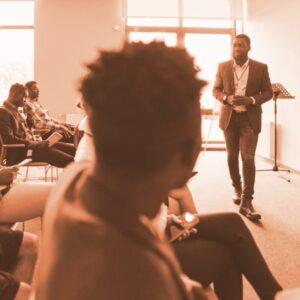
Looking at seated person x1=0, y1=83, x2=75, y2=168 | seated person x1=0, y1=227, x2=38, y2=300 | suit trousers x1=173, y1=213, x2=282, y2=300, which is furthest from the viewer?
seated person x1=0, y1=83, x2=75, y2=168

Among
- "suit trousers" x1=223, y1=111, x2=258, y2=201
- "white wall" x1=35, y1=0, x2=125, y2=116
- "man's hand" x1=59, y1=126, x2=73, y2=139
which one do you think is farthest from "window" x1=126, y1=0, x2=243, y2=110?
"suit trousers" x1=223, y1=111, x2=258, y2=201

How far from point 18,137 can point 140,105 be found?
4.04 meters

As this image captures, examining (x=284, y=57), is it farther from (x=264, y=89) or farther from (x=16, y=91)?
(x=16, y=91)

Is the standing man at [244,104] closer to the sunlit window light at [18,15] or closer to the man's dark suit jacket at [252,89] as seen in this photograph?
the man's dark suit jacket at [252,89]

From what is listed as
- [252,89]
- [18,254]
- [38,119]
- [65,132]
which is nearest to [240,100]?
[252,89]

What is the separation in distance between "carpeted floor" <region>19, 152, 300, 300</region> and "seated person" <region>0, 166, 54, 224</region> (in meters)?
1.20

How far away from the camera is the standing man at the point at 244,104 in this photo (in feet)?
12.8

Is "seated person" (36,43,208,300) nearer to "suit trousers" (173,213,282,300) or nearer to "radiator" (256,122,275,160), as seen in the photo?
"suit trousers" (173,213,282,300)

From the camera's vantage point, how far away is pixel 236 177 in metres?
4.27

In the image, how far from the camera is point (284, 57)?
6996mm

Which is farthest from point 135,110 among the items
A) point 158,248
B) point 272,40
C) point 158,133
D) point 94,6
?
point 94,6

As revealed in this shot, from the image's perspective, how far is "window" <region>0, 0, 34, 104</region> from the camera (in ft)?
30.5

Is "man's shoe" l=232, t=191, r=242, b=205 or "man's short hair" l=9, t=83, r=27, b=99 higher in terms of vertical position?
"man's short hair" l=9, t=83, r=27, b=99

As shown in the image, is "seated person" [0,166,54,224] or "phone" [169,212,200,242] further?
"seated person" [0,166,54,224]
